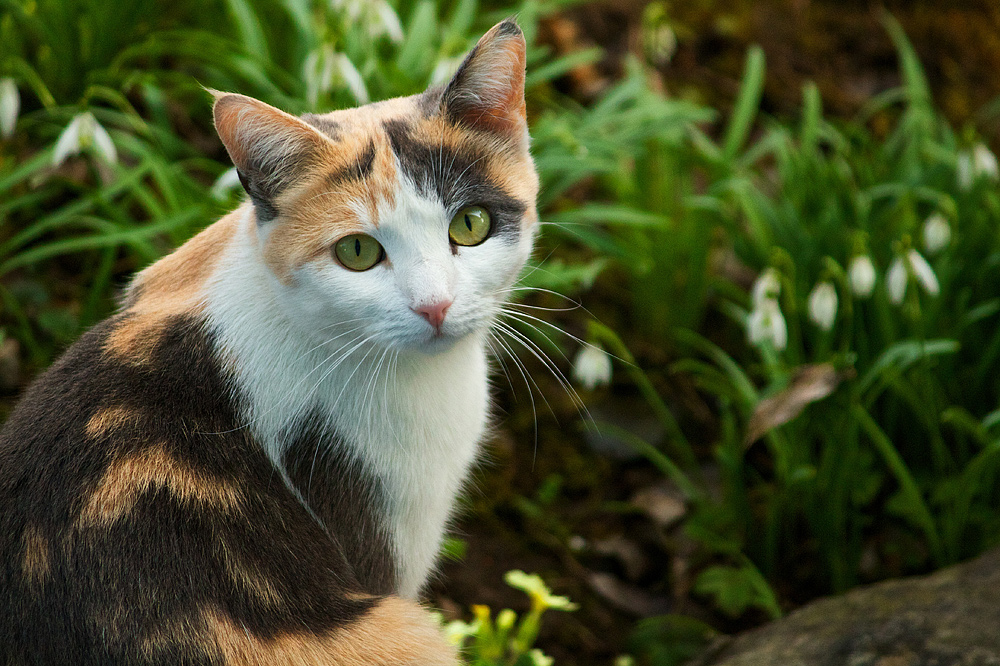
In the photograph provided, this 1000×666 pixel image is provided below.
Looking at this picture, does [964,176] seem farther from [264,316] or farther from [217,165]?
[217,165]

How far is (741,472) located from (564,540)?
63 centimetres

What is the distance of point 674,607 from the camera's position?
2.69 meters

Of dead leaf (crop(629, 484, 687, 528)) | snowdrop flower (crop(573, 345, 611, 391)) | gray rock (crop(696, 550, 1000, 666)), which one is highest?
snowdrop flower (crop(573, 345, 611, 391))

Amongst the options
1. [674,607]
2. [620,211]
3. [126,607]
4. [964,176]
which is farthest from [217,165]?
[964,176]

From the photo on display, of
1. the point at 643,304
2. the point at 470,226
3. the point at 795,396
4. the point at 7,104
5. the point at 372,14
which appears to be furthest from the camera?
the point at 643,304

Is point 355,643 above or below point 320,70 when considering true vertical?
below

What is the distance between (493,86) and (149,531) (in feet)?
3.36

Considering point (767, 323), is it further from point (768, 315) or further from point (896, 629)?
point (896, 629)

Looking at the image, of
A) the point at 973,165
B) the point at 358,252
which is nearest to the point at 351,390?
the point at 358,252

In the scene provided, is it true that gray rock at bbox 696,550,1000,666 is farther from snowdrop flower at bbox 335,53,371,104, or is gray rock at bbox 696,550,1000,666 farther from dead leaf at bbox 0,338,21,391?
dead leaf at bbox 0,338,21,391

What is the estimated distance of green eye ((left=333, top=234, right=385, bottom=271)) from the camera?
5.06ft

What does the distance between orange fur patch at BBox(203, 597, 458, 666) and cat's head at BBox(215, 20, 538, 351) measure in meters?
0.52

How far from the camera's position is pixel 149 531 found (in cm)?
144

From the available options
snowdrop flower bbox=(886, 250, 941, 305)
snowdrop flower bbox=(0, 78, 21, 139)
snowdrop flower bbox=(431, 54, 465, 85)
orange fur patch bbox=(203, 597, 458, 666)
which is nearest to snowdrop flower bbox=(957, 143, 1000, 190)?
snowdrop flower bbox=(886, 250, 941, 305)
